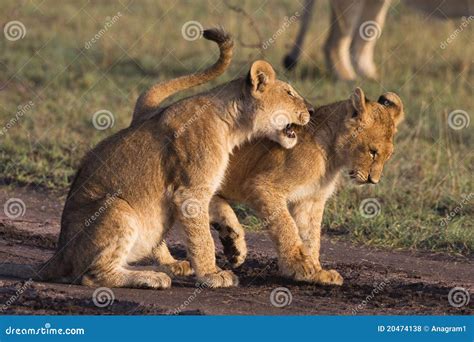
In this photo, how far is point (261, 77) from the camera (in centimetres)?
644

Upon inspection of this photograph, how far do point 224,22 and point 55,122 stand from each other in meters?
4.10

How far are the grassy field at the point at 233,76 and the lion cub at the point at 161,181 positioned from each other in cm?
156

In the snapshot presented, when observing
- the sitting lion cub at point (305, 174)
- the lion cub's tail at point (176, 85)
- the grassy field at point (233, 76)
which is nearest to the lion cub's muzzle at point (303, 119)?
the sitting lion cub at point (305, 174)

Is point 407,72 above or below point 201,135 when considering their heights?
above

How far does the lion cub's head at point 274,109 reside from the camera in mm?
6453

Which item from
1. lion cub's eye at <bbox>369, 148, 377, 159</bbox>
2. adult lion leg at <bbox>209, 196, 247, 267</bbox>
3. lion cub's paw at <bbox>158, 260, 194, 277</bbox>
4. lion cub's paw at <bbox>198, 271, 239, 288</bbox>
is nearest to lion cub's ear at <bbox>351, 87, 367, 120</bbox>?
A: lion cub's eye at <bbox>369, 148, 377, 159</bbox>

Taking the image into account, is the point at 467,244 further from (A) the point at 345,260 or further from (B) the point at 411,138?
(B) the point at 411,138

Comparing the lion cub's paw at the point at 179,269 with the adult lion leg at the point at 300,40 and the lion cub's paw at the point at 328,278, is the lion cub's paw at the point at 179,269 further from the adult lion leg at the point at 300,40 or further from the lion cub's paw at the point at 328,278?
the adult lion leg at the point at 300,40

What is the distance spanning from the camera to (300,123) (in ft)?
21.3

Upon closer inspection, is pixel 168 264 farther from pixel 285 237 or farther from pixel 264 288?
pixel 285 237

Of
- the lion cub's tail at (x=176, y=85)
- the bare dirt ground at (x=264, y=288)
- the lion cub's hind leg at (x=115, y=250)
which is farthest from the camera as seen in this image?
the lion cub's tail at (x=176, y=85)

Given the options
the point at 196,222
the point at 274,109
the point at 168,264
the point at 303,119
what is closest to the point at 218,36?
the point at 274,109

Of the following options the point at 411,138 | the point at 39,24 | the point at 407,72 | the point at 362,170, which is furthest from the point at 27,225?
the point at 39,24

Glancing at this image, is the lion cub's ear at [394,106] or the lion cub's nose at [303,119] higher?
the lion cub's ear at [394,106]
